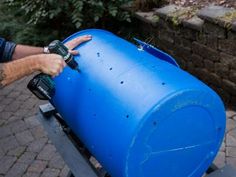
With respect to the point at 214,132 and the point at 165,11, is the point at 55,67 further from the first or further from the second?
the point at 165,11

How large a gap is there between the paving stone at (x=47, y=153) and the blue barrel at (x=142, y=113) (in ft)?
5.30

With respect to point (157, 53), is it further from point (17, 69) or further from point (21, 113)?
point (21, 113)

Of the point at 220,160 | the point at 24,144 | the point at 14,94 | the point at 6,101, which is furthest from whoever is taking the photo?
the point at 14,94

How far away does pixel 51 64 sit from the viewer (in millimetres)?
2367

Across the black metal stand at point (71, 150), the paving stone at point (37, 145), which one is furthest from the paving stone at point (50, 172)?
the black metal stand at point (71, 150)

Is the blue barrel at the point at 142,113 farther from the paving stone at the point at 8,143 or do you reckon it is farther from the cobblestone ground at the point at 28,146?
the paving stone at the point at 8,143

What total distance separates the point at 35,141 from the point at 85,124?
211cm

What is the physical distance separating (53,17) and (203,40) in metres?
2.56

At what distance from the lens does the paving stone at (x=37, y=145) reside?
4258mm

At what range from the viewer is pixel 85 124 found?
244cm

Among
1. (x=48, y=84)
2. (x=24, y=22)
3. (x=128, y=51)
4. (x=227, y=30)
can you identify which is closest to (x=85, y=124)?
(x=48, y=84)

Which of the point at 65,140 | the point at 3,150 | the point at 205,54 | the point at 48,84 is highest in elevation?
the point at 48,84

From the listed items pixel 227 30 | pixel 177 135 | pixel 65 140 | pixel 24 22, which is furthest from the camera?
pixel 24 22

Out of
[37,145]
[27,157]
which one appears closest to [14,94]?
[37,145]
